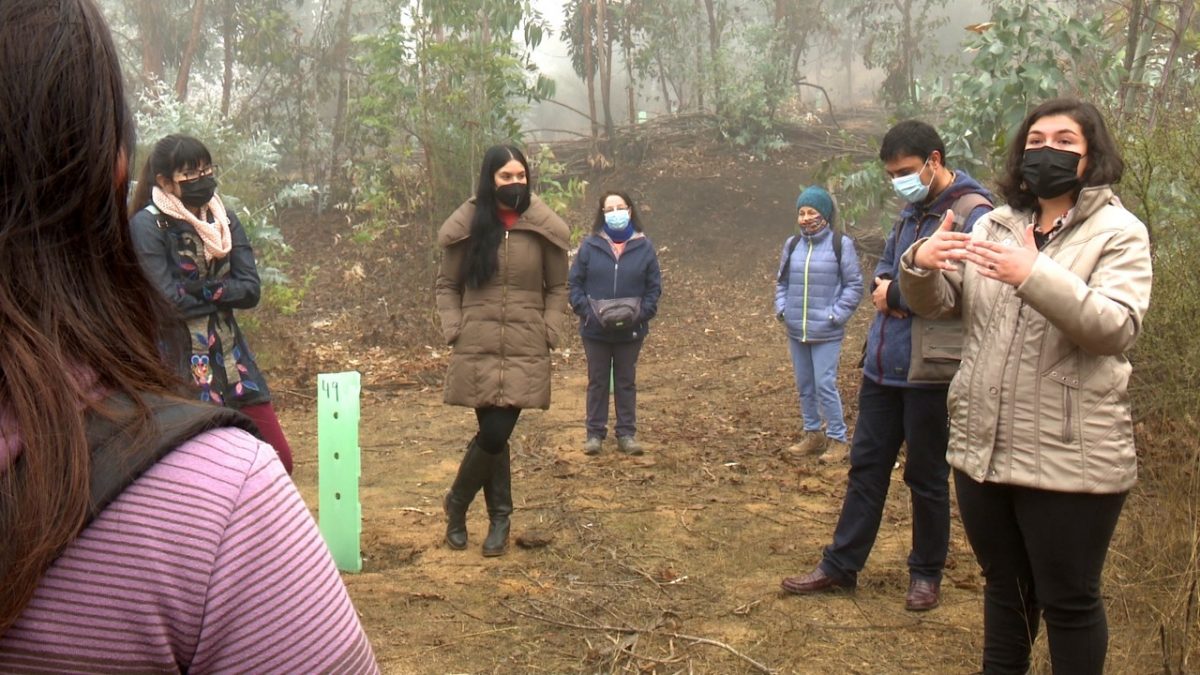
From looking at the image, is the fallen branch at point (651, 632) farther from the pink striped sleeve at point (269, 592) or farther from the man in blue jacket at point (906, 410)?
the pink striped sleeve at point (269, 592)

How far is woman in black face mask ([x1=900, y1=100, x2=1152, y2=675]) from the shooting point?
10.0ft

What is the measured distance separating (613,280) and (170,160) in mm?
3874

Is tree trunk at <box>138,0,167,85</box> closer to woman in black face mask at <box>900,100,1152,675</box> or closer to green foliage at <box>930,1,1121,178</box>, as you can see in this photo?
green foliage at <box>930,1,1121,178</box>

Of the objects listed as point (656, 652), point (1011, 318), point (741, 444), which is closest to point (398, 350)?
point (741, 444)

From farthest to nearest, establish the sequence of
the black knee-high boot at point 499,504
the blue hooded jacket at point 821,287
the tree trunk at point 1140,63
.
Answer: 1. the blue hooded jacket at point 821,287
2. the tree trunk at point 1140,63
3. the black knee-high boot at point 499,504

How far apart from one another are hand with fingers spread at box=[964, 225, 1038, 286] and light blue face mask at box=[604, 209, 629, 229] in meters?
4.75

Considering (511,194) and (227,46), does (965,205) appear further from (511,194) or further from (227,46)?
(227,46)

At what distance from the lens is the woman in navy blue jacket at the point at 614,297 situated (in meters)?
7.82

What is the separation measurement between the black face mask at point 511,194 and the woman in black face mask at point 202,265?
4.27ft

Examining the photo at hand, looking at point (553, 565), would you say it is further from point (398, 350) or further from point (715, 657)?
point (398, 350)

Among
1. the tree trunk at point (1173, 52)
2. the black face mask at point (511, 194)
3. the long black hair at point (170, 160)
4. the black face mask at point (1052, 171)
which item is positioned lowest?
the black face mask at point (1052, 171)

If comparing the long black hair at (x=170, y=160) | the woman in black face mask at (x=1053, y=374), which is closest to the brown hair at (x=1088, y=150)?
the woman in black face mask at (x=1053, y=374)

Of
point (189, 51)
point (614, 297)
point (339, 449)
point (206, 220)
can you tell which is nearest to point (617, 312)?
point (614, 297)

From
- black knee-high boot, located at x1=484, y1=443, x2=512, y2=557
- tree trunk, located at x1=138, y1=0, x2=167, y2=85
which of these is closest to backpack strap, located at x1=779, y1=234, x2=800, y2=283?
black knee-high boot, located at x1=484, y1=443, x2=512, y2=557
